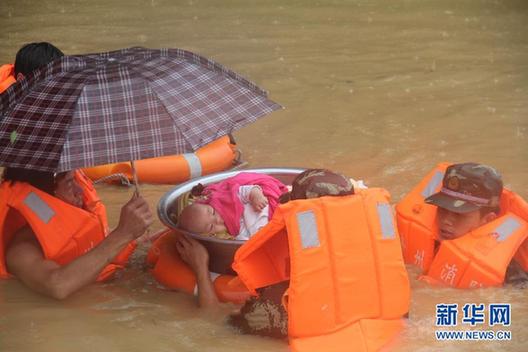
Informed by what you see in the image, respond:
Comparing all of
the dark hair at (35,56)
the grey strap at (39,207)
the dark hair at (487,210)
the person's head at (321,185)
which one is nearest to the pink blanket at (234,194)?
the person's head at (321,185)

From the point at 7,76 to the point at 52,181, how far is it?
7.14ft

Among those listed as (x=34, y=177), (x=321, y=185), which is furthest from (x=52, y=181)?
(x=321, y=185)

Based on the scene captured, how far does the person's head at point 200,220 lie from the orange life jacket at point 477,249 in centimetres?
121

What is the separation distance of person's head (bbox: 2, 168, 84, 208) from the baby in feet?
2.06

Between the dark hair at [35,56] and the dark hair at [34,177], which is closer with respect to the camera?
the dark hair at [34,177]

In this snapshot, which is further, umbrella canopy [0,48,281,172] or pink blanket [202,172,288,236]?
pink blanket [202,172,288,236]

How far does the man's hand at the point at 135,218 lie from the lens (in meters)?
4.39

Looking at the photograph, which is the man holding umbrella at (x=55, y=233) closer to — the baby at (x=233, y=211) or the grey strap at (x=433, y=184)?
the baby at (x=233, y=211)

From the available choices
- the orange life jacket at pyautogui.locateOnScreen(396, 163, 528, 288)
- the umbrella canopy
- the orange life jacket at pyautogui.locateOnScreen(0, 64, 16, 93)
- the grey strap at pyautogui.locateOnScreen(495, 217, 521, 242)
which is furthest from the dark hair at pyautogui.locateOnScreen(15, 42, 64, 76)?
the grey strap at pyautogui.locateOnScreen(495, 217, 521, 242)

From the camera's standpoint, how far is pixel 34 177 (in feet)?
15.6

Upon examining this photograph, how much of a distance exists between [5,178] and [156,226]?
4.72 feet

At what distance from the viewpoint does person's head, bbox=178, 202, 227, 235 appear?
15.5 feet

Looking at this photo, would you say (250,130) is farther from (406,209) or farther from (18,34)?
(18,34)

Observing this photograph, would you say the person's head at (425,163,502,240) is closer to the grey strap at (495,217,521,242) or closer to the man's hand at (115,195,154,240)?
the grey strap at (495,217,521,242)
